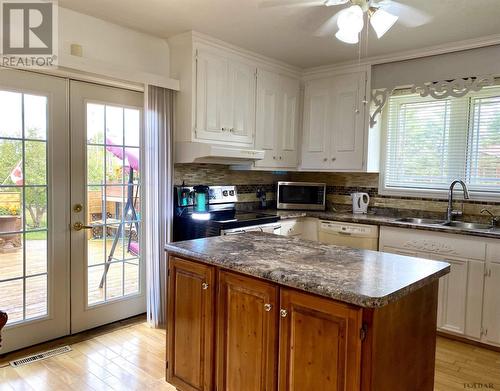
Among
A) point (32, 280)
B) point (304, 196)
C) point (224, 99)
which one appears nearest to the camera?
point (32, 280)

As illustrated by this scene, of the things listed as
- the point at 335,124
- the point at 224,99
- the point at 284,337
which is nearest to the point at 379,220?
the point at 335,124

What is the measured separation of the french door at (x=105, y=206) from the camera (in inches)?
118

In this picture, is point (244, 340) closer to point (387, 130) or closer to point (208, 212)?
point (208, 212)

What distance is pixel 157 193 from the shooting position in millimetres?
3223

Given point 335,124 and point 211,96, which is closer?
point 211,96

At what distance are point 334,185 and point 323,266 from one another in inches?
109

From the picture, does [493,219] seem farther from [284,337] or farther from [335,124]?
[284,337]

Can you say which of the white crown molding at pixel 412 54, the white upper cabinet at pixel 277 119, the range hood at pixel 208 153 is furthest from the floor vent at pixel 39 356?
the white crown molding at pixel 412 54

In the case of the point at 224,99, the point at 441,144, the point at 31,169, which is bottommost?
the point at 31,169

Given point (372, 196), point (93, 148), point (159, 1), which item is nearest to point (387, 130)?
point (372, 196)

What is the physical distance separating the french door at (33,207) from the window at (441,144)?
10.1 feet

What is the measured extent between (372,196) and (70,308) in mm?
3051

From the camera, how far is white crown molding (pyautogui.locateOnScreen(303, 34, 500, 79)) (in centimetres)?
316

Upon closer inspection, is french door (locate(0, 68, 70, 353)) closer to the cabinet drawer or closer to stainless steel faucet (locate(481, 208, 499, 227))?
the cabinet drawer
